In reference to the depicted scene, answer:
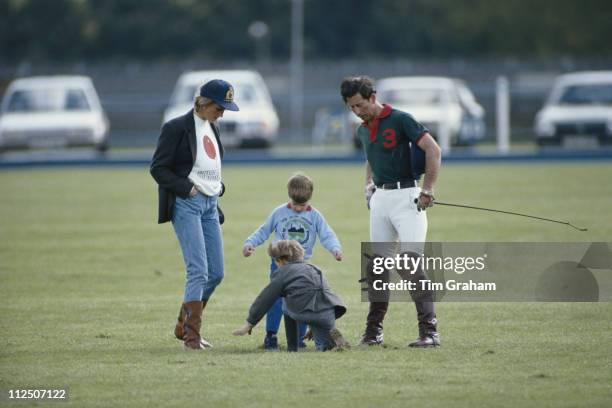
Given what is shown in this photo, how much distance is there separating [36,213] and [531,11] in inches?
1960

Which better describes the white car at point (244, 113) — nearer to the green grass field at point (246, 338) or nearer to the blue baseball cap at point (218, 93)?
the green grass field at point (246, 338)

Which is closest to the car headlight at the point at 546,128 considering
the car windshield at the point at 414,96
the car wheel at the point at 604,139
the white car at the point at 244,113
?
the car wheel at the point at 604,139

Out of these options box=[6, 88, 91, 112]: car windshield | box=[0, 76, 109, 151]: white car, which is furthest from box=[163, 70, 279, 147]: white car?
box=[6, 88, 91, 112]: car windshield

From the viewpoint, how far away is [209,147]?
859 centimetres

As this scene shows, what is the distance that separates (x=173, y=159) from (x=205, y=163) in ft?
0.80

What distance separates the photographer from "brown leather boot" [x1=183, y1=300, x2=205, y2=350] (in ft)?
27.6

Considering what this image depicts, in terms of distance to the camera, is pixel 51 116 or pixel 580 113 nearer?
pixel 580 113

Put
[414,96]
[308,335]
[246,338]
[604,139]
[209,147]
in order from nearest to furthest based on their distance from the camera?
[209,147] < [308,335] < [246,338] < [604,139] < [414,96]

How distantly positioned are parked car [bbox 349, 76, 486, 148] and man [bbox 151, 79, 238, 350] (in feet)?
67.0

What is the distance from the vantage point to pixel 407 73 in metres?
48.6

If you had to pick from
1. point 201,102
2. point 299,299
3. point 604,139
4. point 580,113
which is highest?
point 201,102

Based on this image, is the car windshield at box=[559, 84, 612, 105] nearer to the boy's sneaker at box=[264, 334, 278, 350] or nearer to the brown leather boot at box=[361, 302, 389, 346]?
the brown leather boot at box=[361, 302, 389, 346]

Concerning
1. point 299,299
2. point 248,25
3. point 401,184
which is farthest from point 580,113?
point 248,25

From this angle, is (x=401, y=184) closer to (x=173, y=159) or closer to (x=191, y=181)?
(x=191, y=181)
